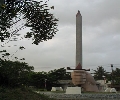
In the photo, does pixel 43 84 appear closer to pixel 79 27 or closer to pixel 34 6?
pixel 79 27

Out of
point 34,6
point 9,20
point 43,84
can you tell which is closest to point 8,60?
point 9,20

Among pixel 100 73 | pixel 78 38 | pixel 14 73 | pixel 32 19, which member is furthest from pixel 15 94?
pixel 100 73

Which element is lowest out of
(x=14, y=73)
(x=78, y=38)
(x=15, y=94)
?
(x=15, y=94)

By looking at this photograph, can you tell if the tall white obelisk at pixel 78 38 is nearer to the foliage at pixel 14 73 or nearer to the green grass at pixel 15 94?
the foliage at pixel 14 73

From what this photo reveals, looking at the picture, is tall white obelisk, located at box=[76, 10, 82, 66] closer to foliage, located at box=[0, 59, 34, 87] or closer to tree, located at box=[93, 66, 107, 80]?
foliage, located at box=[0, 59, 34, 87]

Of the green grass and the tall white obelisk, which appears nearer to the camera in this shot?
the green grass

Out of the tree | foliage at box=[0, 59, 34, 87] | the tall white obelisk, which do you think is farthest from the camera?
the tree

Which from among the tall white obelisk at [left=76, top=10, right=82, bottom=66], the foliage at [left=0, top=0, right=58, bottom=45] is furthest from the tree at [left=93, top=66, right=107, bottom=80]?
the foliage at [left=0, top=0, right=58, bottom=45]

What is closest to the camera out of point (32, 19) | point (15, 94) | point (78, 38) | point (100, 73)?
point (32, 19)

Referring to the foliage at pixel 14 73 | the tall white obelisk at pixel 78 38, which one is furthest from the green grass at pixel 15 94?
the tall white obelisk at pixel 78 38

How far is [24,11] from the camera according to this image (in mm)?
3920

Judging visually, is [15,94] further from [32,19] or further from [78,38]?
[78,38]

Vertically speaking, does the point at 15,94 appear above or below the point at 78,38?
below

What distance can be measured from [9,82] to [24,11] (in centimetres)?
358
